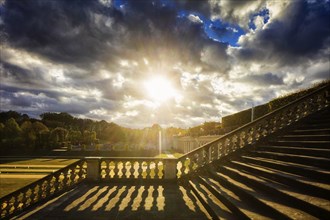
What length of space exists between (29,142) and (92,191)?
246 ft

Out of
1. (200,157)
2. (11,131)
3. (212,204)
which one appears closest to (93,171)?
(200,157)

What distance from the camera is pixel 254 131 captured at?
12.6 m

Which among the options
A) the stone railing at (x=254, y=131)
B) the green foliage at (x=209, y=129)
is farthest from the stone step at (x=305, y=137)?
A: the green foliage at (x=209, y=129)

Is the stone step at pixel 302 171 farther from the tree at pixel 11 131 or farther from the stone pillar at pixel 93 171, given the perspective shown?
the tree at pixel 11 131

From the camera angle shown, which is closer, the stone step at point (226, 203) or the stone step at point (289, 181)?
the stone step at point (289, 181)

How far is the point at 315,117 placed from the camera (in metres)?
12.7

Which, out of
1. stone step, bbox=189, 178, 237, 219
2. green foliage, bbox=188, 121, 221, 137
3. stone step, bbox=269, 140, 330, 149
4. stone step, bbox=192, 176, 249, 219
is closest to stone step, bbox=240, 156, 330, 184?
stone step, bbox=269, 140, 330, 149

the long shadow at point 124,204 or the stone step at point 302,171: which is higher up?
the stone step at point 302,171

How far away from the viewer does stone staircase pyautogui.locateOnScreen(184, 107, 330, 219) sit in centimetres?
550

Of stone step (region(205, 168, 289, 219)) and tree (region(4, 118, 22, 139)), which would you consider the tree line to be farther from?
stone step (region(205, 168, 289, 219))

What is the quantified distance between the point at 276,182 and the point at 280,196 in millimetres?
1067

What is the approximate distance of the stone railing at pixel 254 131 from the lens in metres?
12.6

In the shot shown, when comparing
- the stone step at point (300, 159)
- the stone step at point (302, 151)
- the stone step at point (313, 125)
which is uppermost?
the stone step at point (313, 125)

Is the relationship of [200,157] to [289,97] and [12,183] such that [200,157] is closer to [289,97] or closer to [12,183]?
[289,97]
